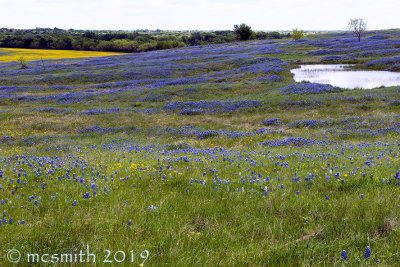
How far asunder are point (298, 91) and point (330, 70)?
66.0 feet

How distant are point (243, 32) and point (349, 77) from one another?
93.5m

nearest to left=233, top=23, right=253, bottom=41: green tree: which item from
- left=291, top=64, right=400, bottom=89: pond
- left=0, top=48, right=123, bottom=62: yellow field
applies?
left=0, top=48, right=123, bottom=62: yellow field

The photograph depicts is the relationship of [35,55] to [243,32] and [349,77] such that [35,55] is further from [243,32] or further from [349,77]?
[349,77]

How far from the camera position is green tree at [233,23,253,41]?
11688 centimetres

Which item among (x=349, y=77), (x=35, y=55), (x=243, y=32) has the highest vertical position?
(x=243, y=32)

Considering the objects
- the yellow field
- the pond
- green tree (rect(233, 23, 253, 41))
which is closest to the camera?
the pond

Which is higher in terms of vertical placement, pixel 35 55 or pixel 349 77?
pixel 35 55

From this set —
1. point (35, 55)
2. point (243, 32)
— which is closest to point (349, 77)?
point (243, 32)

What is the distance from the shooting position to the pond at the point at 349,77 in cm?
2989

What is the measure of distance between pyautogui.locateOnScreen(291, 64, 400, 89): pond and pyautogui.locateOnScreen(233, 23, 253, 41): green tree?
8258 cm

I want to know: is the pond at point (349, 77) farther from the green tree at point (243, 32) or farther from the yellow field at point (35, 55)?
the yellow field at point (35, 55)

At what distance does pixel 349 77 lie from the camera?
34.9 meters

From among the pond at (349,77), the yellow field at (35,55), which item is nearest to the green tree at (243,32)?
the yellow field at (35,55)

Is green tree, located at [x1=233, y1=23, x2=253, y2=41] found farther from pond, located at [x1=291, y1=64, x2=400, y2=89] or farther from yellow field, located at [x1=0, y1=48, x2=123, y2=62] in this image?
pond, located at [x1=291, y1=64, x2=400, y2=89]
